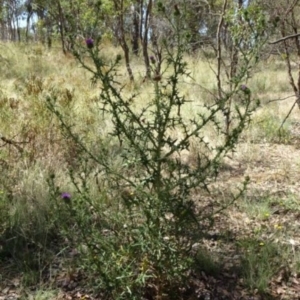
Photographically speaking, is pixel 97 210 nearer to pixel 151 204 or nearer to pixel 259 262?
pixel 151 204

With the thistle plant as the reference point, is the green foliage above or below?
below

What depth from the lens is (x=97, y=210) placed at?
2102mm

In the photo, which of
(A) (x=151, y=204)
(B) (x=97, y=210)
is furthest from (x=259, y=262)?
(B) (x=97, y=210)

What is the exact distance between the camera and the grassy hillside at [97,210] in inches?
93.5

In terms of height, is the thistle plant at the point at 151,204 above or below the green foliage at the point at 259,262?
above

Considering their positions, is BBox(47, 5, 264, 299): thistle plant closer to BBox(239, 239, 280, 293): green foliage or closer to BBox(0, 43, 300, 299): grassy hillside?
BBox(0, 43, 300, 299): grassy hillside

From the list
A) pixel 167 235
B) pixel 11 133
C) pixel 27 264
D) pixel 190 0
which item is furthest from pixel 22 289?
pixel 190 0

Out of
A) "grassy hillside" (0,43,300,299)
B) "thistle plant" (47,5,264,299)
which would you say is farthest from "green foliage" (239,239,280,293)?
"thistle plant" (47,5,264,299)

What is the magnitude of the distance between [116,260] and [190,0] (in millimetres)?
5080

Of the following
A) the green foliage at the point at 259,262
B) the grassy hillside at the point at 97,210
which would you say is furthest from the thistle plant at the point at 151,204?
the green foliage at the point at 259,262

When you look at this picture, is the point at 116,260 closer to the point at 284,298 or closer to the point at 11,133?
the point at 284,298

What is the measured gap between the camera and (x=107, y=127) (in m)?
4.97

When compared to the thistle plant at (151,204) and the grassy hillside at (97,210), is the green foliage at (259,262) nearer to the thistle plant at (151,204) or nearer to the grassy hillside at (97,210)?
the grassy hillside at (97,210)

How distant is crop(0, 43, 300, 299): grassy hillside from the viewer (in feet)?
7.79
